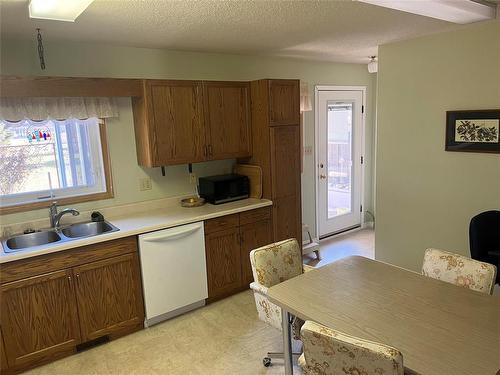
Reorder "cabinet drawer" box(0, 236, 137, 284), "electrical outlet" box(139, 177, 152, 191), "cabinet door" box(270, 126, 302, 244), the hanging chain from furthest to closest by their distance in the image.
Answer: "cabinet door" box(270, 126, 302, 244) → "electrical outlet" box(139, 177, 152, 191) → the hanging chain → "cabinet drawer" box(0, 236, 137, 284)

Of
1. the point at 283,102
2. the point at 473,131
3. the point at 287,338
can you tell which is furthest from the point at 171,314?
the point at 473,131

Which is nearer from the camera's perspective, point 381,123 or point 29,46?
point 29,46

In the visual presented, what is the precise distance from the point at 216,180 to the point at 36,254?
1.62m

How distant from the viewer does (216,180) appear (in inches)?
Answer: 137

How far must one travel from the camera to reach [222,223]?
328 centimetres

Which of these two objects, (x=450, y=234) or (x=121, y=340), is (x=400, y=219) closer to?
(x=450, y=234)

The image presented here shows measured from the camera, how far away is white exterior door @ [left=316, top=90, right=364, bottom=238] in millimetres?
4770

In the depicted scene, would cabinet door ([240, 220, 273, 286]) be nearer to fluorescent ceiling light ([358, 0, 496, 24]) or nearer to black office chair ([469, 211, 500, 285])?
black office chair ([469, 211, 500, 285])

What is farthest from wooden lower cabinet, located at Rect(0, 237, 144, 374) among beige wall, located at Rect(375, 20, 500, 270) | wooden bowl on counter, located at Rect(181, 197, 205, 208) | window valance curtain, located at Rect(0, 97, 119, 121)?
beige wall, located at Rect(375, 20, 500, 270)

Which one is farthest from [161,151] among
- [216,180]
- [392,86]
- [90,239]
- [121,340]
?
[392,86]

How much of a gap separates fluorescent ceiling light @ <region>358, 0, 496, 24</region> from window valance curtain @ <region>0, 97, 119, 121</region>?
2.15m

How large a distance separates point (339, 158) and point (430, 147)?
1775 millimetres

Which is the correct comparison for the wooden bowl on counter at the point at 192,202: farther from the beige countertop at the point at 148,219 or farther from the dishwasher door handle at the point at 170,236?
the dishwasher door handle at the point at 170,236

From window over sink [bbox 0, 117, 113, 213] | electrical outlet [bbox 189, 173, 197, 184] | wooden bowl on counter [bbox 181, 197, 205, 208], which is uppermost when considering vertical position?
window over sink [bbox 0, 117, 113, 213]
